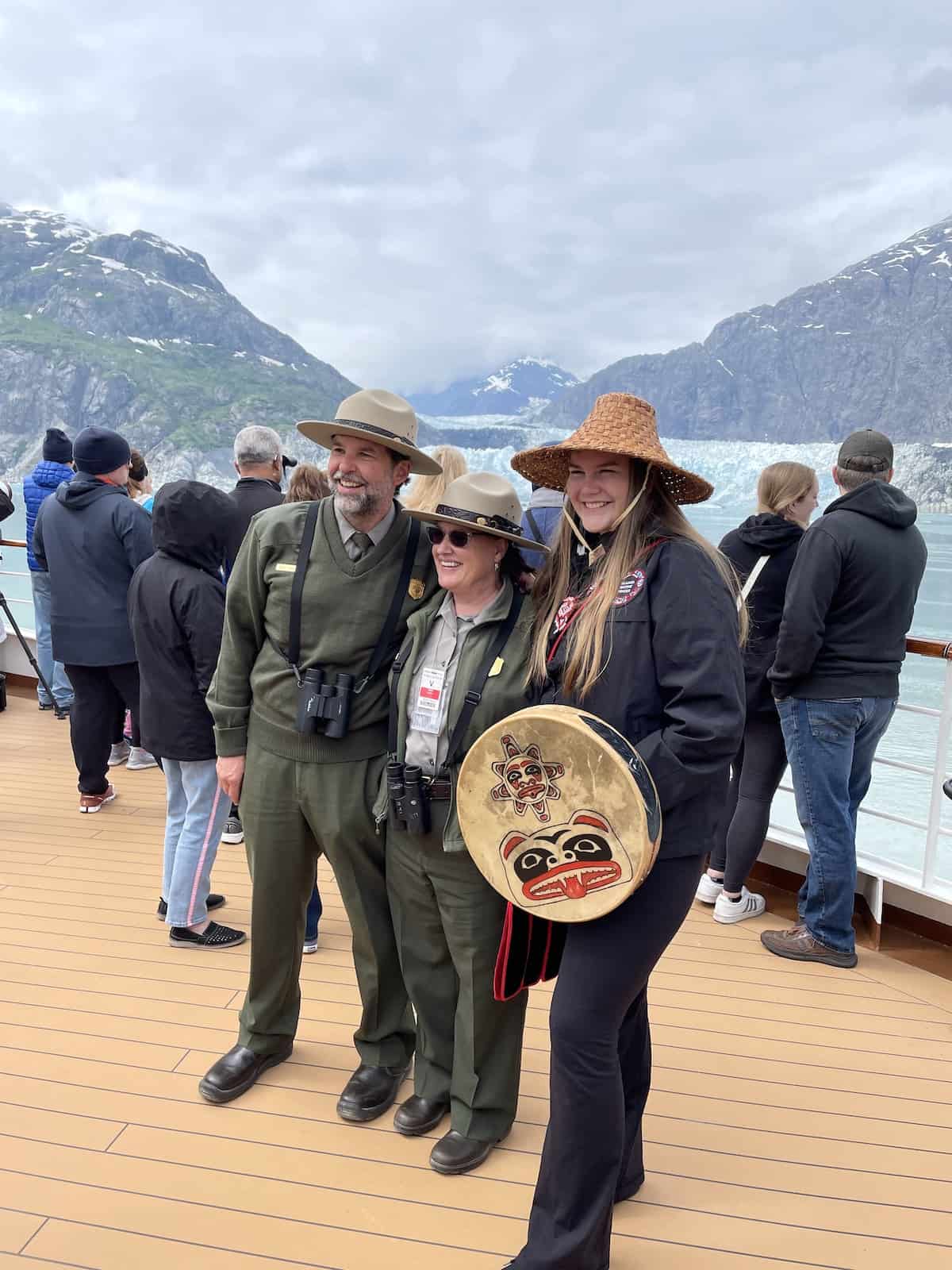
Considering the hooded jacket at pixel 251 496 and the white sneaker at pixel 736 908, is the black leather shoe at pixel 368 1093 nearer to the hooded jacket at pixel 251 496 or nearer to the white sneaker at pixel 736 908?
the white sneaker at pixel 736 908

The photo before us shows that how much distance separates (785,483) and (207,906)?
2448 mm

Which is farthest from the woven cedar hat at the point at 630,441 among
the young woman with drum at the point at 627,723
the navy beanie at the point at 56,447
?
the navy beanie at the point at 56,447

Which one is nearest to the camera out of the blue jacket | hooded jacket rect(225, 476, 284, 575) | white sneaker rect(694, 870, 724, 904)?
white sneaker rect(694, 870, 724, 904)

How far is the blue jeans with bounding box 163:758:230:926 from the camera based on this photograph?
2777mm

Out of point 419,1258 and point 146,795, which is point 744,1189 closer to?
point 419,1258

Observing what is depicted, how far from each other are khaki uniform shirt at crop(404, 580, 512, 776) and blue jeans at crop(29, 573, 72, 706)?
4343mm

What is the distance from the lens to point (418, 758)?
1.81 metres

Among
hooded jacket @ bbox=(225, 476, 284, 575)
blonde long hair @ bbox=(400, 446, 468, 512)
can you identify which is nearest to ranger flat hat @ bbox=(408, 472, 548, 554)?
blonde long hair @ bbox=(400, 446, 468, 512)

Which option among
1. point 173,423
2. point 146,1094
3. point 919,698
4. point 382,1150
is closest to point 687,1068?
point 382,1150

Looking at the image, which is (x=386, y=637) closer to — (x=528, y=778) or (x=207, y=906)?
(x=528, y=778)

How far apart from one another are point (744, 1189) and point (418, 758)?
1151 mm

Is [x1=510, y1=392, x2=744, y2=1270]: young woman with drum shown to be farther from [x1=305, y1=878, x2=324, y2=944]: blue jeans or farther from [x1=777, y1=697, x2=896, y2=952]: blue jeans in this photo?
[x1=305, y1=878, x2=324, y2=944]: blue jeans

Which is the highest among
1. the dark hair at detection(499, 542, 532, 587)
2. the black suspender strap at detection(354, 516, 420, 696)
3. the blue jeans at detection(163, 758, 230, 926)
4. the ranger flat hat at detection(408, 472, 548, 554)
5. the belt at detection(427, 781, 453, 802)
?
the ranger flat hat at detection(408, 472, 548, 554)

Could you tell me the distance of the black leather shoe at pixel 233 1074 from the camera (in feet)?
6.86
